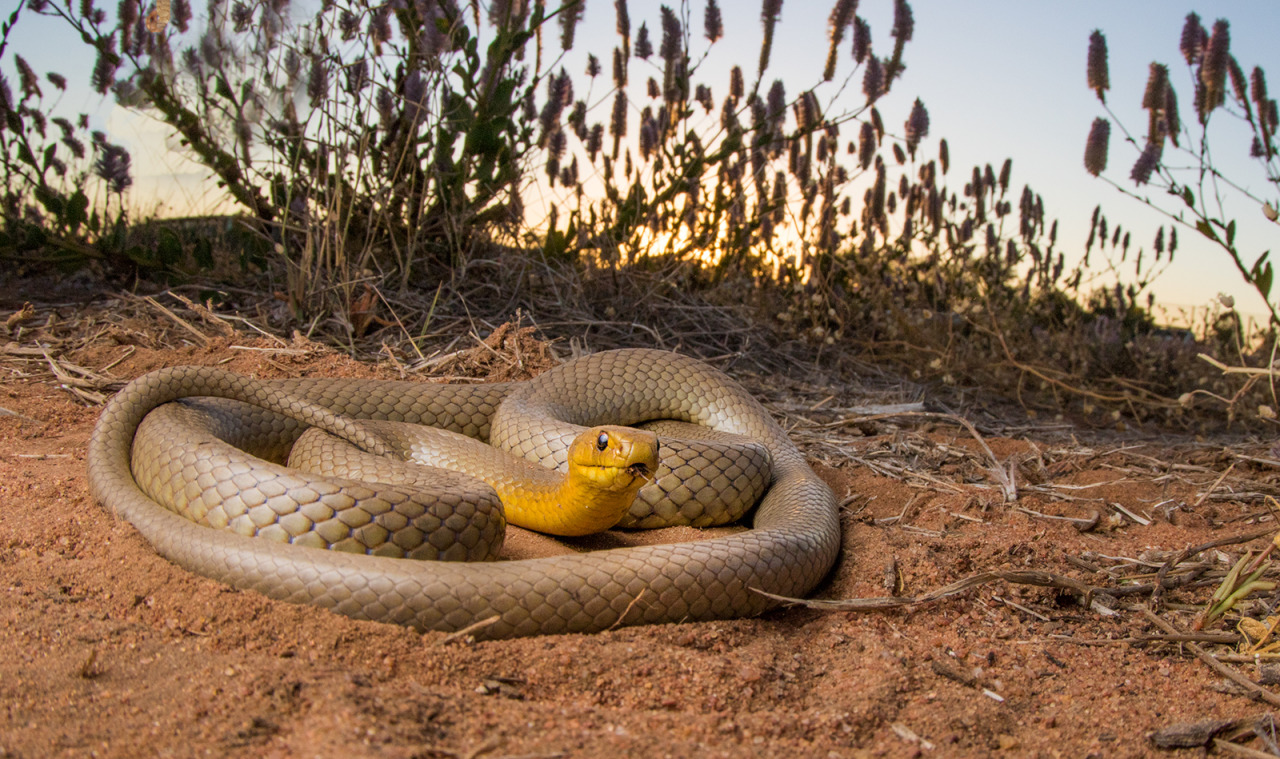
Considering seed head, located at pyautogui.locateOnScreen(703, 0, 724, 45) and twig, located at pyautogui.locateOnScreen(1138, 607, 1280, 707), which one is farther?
seed head, located at pyautogui.locateOnScreen(703, 0, 724, 45)

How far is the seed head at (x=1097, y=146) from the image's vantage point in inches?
203

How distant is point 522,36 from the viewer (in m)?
5.66

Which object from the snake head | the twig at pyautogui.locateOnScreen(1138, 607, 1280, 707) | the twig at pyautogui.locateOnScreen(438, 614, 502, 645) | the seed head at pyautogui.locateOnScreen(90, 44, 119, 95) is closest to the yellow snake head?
the snake head

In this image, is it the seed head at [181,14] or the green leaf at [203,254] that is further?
the green leaf at [203,254]

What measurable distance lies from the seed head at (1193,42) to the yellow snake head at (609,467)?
11.8ft

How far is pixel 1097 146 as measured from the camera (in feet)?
17.0

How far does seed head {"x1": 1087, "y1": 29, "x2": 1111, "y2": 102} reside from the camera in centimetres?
455

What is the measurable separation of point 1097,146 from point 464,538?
4.56 meters

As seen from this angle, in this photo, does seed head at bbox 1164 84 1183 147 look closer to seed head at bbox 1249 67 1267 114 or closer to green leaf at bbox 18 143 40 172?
seed head at bbox 1249 67 1267 114

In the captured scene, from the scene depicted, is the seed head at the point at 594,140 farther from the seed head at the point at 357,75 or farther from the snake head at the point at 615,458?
the snake head at the point at 615,458

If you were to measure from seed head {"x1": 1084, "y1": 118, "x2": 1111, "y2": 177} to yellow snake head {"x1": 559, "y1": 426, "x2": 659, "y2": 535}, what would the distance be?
386cm

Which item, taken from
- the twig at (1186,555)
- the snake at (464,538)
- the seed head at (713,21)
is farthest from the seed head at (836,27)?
the twig at (1186,555)

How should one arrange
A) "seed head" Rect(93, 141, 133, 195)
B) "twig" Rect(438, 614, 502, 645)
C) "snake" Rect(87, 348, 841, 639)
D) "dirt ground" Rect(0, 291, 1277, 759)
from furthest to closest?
"seed head" Rect(93, 141, 133, 195), "snake" Rect(87, 348, 841, 639), "twig" Rect(438, 614, 502, 645), "dirt ground" Rect(0, 291, 1277, 759)

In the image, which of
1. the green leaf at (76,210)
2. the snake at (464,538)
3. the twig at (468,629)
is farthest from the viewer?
the green leaf at (76,210)
